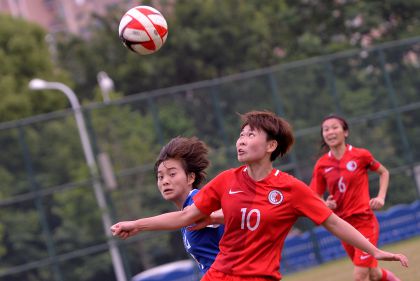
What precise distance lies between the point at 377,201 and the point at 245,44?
24312 millimetres

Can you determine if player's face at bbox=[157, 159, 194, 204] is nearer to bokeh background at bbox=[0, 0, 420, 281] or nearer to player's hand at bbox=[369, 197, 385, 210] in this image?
player's hand at bbox=[369, 197, 385, 210]

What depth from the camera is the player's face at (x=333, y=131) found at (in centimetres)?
956

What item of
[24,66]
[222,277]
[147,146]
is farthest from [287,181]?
[24,66]

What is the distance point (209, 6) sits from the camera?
33.9 m

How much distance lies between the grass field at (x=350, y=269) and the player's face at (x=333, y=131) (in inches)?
83.9

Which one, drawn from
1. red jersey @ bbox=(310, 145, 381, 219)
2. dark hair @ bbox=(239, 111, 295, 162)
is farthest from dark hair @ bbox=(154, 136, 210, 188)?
red jersey @ bbox=(310, 145, 381, 219)

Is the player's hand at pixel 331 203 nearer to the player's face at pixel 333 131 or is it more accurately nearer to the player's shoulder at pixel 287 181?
the player's face at pixel 333 131

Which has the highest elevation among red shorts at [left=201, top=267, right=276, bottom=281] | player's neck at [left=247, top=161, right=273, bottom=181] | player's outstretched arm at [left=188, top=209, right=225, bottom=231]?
player's neck at [left=247, top=161, right=273, bottom=181]

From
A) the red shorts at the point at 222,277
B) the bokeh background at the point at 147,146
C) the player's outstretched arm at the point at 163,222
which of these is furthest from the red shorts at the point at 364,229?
the player's outstretched arm at the point at 163,222

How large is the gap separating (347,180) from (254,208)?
406cm

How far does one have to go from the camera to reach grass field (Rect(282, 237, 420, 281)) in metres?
12.1

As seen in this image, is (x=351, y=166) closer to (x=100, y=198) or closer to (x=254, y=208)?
(x=254, y=208)

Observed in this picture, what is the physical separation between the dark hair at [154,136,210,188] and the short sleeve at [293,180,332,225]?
0.85 metres

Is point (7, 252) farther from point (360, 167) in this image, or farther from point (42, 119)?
point (360, 167)
